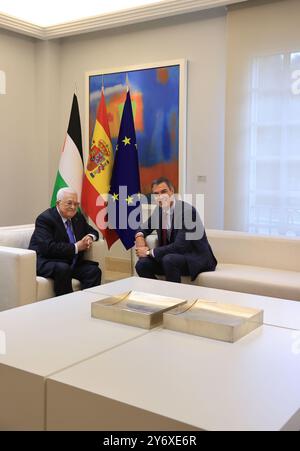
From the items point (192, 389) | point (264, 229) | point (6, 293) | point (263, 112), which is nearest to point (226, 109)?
point (263, 112)

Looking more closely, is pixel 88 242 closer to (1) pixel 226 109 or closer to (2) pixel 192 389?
(1) pixel 226 109

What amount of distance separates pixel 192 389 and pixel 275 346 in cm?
55

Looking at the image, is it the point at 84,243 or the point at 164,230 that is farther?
the point at 164,230

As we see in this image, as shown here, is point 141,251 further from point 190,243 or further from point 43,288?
point 43,288

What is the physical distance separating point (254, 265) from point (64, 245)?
1558mm

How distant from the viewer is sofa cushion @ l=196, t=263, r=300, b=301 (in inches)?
138

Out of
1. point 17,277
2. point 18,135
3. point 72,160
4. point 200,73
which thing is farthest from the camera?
point 18,135

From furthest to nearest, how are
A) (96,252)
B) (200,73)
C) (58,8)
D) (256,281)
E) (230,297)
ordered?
(58,8) → (200,73) → (96,252) → (256,281) → (230,297)

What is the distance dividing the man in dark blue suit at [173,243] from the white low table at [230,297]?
845 mm

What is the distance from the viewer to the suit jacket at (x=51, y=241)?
12.5 feet

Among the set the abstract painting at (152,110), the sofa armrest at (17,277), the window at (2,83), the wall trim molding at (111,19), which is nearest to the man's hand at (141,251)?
the sofa armrest at (17,277)

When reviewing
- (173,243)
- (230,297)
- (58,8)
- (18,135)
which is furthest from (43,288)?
(58,8)

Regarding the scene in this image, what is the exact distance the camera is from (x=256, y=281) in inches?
142

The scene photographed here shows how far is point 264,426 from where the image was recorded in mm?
1305
